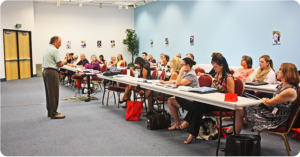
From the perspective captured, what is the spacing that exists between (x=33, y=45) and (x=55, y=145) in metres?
10.4

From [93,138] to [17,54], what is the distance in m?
9.97

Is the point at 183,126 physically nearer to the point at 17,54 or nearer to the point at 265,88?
the point at 265,88

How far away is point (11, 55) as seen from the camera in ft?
38.0

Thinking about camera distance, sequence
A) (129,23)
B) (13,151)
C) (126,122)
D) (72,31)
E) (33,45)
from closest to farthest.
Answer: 1. (13,151)
2. (126,122)
3. (33,45)
4. (72,31)
5. (129,23)

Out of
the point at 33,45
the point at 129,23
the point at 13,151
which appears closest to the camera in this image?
the point at 13,151

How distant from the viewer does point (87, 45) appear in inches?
561

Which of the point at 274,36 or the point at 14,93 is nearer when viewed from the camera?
the point at 274,36

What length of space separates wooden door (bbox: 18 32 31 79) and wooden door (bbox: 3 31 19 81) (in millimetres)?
229

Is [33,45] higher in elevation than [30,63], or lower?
higher

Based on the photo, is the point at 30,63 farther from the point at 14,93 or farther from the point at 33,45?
the point at 14,93

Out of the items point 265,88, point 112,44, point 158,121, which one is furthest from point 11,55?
point 265,88

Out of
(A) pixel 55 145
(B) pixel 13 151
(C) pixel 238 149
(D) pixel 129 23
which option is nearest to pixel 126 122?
(A) pixel 55 145

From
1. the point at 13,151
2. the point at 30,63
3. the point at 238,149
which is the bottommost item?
the point at 13,151

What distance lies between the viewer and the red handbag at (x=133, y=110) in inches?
186
